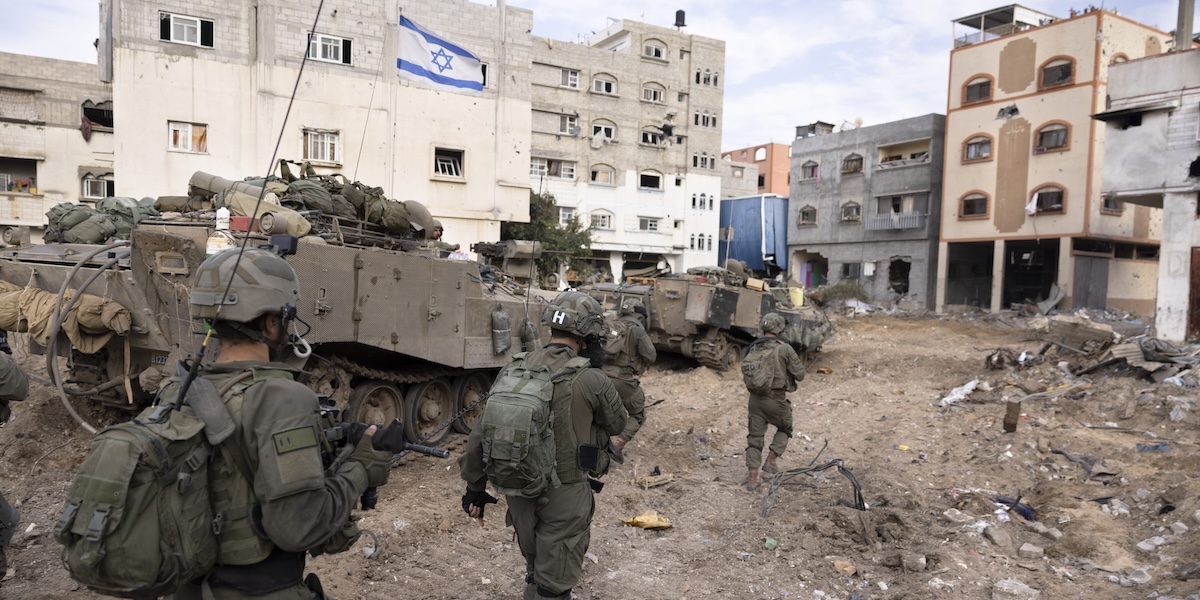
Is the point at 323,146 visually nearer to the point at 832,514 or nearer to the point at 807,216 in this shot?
the point at 832,514

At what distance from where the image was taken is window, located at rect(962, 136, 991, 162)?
92.5 feet

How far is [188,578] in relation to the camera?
2.19 meters

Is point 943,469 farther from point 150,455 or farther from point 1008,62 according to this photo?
point 1008,62

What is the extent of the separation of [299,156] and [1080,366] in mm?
18882

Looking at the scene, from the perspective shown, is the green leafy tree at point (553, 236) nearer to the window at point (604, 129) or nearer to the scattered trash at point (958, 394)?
the window at point (604, 129)

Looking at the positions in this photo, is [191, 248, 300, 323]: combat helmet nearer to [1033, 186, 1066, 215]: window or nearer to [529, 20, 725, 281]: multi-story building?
[1033, 186, 1066, 215]: window

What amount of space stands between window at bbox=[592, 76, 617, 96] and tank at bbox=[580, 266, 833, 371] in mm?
22650

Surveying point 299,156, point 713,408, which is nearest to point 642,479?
point 713,408

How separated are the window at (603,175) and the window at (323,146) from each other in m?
15.5

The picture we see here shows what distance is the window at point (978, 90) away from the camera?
92.4ft

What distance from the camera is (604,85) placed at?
117ft

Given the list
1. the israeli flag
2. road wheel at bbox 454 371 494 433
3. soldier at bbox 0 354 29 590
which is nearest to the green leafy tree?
the israeli flag

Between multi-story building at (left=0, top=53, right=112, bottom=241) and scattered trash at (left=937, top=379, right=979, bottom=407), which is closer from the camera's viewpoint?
scattered trash at (left=937, top=379, right=979, bottom=407)

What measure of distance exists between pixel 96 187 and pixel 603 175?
20.1 m
